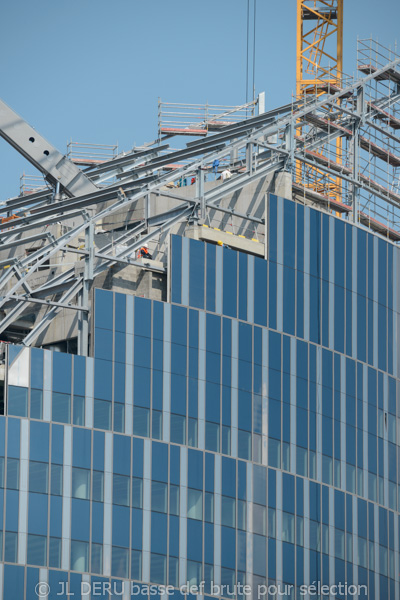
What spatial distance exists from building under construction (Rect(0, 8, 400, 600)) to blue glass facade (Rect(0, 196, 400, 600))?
16cm

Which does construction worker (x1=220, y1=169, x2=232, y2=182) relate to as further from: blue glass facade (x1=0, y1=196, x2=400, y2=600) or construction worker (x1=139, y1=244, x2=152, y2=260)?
construction worker (x1=139, y1=244, x2=152, y2=260)

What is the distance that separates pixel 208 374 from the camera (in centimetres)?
12319

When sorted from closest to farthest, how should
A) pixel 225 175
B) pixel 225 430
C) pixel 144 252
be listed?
pixel 225 430 → pixel 144 252 → pixel 225 175

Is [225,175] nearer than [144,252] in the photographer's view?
No

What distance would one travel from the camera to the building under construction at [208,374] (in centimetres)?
11375

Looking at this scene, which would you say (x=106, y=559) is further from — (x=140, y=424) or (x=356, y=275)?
(x=356, y=275)

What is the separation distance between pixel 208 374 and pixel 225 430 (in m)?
4.55

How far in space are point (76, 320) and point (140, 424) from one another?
917cm

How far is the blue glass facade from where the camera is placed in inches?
4449

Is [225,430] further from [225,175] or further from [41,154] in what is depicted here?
[41,154]

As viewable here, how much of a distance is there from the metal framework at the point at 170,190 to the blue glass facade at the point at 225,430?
401 cm

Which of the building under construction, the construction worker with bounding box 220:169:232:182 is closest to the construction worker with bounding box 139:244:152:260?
the building under construction

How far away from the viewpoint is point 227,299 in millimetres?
125312

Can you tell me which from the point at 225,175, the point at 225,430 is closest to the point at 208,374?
the point at 225,430
